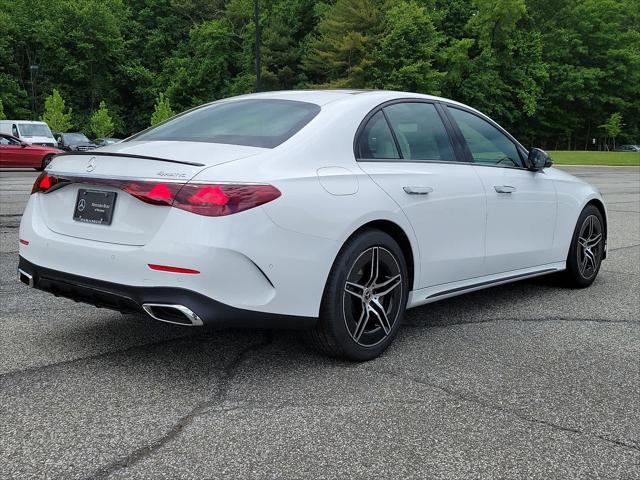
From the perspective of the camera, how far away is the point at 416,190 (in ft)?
13.3

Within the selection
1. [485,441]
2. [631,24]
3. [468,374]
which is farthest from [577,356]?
[631,24]

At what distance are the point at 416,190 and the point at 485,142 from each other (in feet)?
3.88

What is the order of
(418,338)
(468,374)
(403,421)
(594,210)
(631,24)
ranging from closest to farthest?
1. (403,421)
2. (468,374)
3. (418,338)
4. (594,210)
5. (631,24)

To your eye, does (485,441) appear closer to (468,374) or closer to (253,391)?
(468,374)

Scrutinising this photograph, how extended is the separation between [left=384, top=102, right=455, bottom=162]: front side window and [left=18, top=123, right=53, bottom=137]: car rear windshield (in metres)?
26.8

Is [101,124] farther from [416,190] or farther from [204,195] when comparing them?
[204,195]

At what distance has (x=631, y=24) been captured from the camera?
76188 mm

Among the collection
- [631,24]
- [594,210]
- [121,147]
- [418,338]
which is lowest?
[418,338]

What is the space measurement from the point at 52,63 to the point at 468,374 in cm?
6807

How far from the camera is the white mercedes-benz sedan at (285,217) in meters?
3.17

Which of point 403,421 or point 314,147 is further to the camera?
point 314,147

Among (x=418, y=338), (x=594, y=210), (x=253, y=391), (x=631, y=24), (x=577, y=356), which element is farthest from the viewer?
(x=631, y=24)

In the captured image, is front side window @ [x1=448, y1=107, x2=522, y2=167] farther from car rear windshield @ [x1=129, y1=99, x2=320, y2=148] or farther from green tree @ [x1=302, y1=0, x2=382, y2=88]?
green tree @ [x1=302, y1=0, x2=382, y2=88]

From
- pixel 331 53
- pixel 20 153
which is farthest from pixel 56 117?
pixel 20 153
